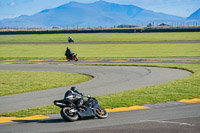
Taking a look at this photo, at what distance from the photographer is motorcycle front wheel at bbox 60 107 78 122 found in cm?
1299

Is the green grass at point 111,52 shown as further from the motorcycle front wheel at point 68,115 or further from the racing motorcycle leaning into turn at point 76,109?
the motorcycle front wheel at point 68,115

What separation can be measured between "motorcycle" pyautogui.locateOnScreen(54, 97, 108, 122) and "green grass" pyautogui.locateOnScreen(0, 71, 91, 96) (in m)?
8.92

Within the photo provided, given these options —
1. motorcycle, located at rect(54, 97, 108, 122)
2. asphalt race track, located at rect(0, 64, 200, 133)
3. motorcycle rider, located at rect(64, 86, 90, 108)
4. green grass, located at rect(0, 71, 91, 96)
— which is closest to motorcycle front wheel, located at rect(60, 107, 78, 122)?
motorcycle, located at rect(54, 97, 108, 122)

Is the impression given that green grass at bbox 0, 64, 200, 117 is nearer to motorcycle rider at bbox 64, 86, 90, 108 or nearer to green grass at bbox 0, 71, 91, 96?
motorcycle rider at bbox 64, 86, 90, 108

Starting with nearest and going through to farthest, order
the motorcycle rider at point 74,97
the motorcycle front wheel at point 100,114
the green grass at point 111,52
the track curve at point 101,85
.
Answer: the motorcycle rider at point 74,97
the motorcycle front wheel at point 100,114
the track curve at point 101,85
the green grass at point 111,52

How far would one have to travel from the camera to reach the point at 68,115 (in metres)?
13.1

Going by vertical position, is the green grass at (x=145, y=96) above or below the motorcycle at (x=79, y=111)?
below

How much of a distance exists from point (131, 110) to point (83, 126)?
3.60 m

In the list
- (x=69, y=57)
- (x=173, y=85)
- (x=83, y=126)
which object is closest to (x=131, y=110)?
(x=83, y=126)

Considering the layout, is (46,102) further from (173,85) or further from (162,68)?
(162,68)

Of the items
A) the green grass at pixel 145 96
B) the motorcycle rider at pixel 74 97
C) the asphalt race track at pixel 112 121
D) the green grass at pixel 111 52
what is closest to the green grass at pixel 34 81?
the asphalt race track at pixel 112 121

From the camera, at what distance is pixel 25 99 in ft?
61.5

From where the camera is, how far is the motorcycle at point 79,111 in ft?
42.9

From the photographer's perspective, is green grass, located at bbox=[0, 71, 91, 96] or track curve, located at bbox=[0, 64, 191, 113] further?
green grass, located at bbox=[0, 71, 91, 96]
